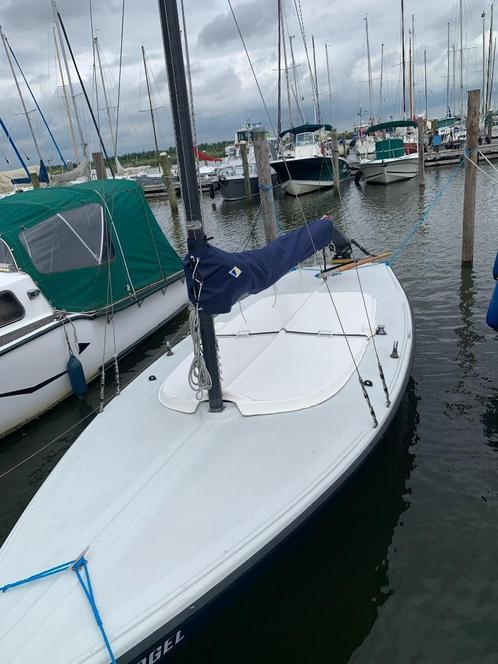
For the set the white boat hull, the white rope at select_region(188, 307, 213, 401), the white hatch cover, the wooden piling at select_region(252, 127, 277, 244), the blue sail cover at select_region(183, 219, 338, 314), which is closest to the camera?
the blue sail cover at select_region(183, 219, 338, 314)

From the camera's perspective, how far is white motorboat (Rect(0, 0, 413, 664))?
3121mm

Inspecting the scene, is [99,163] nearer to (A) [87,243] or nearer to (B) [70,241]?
(A) [87,243]

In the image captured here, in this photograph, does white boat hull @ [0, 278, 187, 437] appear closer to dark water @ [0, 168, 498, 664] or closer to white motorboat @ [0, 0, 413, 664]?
dark water @ [0, 168, 498, 664]

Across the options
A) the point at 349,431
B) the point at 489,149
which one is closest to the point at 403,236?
the point at 349,431

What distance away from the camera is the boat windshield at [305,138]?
33.9 metres

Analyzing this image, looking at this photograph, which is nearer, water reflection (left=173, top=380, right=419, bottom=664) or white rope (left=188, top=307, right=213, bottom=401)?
water reflection (left=173, top=380, right=419, bottom=664)

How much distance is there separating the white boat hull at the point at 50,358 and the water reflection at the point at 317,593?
4.50 meters

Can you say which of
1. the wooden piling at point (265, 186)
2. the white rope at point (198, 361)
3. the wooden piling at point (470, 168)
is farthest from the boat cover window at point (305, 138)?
the white rope at point (198, 361)

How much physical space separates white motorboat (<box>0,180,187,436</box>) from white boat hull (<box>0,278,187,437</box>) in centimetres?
2

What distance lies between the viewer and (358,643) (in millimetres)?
3990

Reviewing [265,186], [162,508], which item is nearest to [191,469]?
[162,508]

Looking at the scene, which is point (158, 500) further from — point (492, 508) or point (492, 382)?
point (492, 382)

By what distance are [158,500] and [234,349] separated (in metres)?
2.69

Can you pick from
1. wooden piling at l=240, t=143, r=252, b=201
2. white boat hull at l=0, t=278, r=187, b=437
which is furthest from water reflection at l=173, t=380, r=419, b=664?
→ wooden piling at l=240, t=143, r=252, b=201
